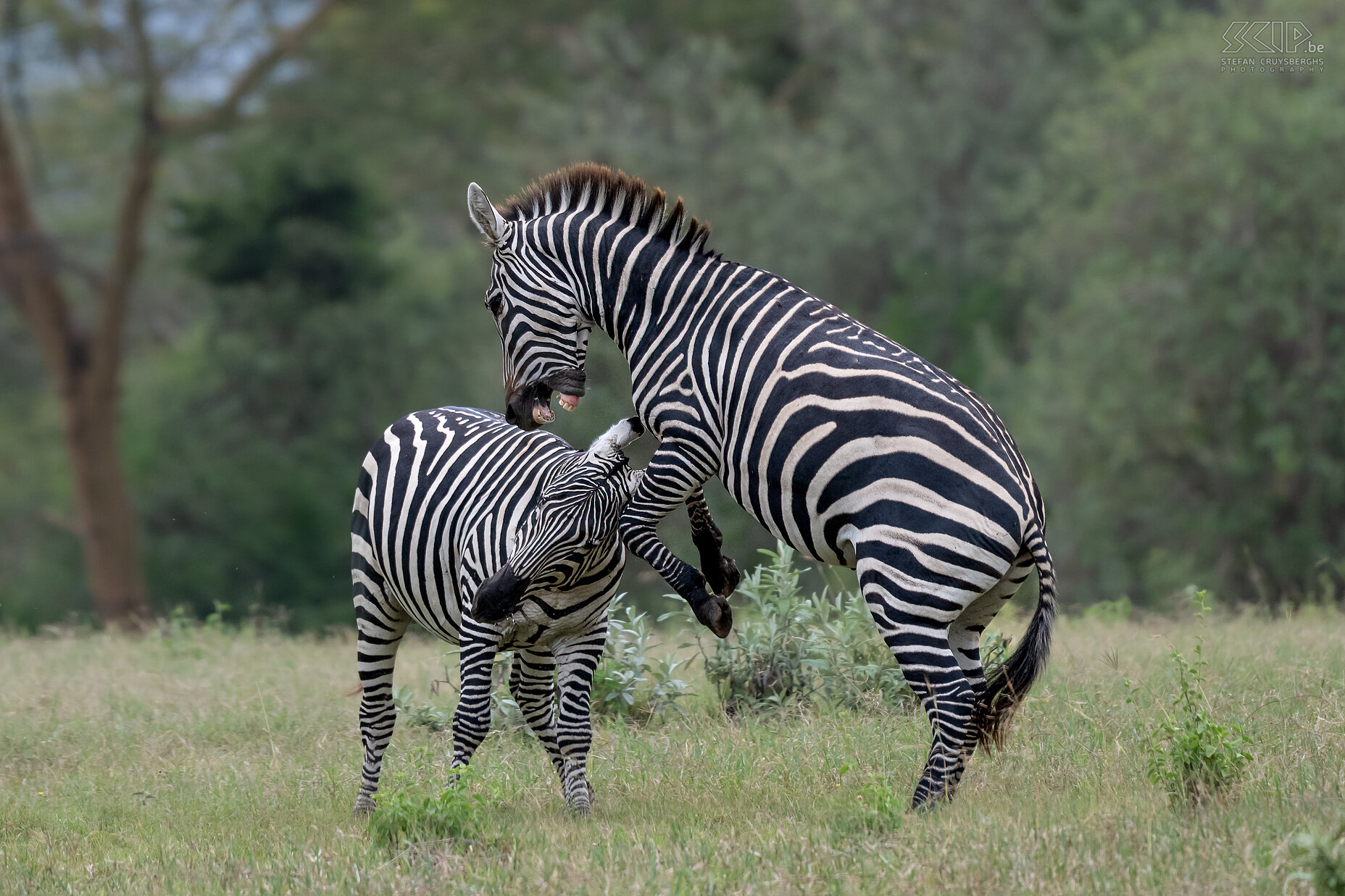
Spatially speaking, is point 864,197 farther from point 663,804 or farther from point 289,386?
point 663,804

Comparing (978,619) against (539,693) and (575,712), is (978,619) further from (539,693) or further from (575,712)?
(539,693)

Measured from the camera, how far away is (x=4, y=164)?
1902 cm

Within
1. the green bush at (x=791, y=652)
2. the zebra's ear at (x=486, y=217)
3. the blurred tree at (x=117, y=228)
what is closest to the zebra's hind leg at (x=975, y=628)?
the green bush at (x=791, y=652)

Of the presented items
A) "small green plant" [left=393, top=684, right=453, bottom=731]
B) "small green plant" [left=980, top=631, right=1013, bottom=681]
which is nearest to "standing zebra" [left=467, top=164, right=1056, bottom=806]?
"small green plant" [left=980, top=631, right=1013, bottom=681]

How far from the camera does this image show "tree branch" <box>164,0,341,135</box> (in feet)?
65.3

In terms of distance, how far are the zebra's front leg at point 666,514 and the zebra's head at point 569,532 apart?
0.24 ft

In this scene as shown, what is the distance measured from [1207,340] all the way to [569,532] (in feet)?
51.4

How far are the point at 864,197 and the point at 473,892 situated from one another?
928 inches

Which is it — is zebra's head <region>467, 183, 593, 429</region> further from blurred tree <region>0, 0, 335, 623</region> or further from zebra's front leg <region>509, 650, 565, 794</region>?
blurred tree <region>0, 0, 335, 623</region>

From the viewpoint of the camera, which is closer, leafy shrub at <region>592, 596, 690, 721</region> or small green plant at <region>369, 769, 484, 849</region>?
small green plant at <region>369, 769, 484, 849</region>

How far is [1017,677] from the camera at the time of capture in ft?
17.3

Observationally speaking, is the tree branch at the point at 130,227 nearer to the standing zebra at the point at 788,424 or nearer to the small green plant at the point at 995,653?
the standing zebra at the point at 788,424

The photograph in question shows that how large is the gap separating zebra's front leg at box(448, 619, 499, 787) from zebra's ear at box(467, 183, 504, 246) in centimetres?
179

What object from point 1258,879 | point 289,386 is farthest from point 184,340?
point 1258,879
